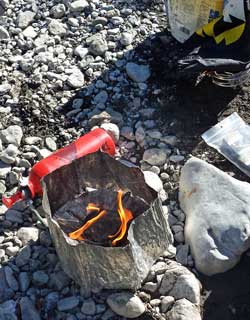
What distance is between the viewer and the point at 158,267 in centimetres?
260

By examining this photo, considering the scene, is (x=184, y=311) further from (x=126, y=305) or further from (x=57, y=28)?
(x=57, y=28)

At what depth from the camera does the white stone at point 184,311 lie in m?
2.42

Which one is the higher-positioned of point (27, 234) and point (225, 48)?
point (225, 48)

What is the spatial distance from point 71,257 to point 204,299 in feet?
1.82

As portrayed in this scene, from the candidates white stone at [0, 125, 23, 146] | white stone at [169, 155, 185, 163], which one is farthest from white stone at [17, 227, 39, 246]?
white stone at [169, 155, 185, 163]

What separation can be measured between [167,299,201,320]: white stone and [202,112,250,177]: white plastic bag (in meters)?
0.81

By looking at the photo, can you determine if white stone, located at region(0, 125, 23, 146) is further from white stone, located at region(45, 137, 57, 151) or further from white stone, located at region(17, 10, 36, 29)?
white stone, located at region(17, 10, 36, 29)

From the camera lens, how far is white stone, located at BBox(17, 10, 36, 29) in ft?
12.2

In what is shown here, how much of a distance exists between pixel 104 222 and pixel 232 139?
2.76ft

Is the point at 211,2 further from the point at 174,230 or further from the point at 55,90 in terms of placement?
the point at 174,230

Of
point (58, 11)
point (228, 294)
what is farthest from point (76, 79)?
point (228, 294)

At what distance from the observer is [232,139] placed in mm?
3125

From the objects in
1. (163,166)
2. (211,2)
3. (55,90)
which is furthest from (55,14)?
(163,166)

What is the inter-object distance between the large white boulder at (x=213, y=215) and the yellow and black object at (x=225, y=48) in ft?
1.87
